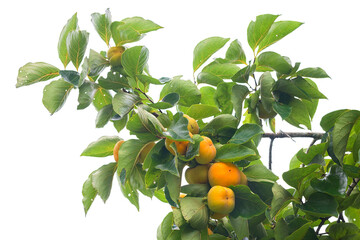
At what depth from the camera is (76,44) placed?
0.51 metres

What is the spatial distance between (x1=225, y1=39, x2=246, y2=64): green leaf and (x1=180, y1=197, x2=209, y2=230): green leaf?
22 centimetres

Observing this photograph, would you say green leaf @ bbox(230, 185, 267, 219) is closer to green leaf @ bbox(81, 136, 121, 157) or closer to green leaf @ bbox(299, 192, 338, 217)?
green leaf @ bbox(299, 192, 338, 217)

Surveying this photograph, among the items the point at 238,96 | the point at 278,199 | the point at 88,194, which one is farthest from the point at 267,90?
the point at 88,194

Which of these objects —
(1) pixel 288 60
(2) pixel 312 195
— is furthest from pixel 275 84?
(2) pixel 312 195

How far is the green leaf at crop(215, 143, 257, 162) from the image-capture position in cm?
43

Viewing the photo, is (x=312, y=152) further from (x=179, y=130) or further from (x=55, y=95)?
(x=55, y=95)

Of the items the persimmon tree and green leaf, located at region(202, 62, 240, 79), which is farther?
green leaf, located at region(202, 62, 240, 79)

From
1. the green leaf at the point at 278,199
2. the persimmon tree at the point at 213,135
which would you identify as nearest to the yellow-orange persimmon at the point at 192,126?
the persimmon tree at the point at 213,135

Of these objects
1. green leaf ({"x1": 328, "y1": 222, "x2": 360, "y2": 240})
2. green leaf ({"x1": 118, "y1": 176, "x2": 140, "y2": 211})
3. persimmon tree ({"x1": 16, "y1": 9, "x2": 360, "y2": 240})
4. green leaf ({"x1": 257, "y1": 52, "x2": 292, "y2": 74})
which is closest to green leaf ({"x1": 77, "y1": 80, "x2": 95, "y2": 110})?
persimmon tree ({"x1": 16, "y1": 9, "x2": 360, "y2": 240})

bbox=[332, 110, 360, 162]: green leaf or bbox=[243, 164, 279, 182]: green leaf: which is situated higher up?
bbox=[332, 110, 360, 162]: green leaf

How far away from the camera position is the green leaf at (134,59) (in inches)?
18.7

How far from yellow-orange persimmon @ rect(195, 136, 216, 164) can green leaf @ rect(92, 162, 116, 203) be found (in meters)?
0.11

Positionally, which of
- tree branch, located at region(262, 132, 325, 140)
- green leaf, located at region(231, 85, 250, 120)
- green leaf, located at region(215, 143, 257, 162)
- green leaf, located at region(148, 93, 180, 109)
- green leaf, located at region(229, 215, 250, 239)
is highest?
green leaf, located at region(148, 93, 180, 109)

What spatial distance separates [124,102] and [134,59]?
49mm
